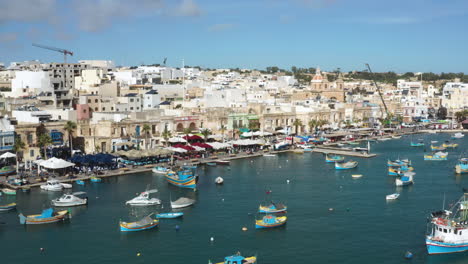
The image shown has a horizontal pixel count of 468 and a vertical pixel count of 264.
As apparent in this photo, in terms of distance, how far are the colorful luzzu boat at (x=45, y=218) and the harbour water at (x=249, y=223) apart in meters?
0.49

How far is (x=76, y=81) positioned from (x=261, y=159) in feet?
167

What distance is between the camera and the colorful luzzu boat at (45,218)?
34.2 meters

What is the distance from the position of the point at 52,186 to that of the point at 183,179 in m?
10.4

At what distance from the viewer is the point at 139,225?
109 ft

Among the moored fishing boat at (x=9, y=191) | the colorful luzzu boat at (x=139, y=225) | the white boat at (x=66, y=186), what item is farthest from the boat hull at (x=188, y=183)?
the moored fishing boat at (x=9, y=191)

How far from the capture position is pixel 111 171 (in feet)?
163

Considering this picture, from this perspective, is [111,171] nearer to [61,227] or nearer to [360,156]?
[61,227]

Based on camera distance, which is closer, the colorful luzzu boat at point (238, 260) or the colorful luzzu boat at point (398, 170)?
the colorful luzzu boat at point (238, 260)

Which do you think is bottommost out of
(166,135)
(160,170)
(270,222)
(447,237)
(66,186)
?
(270,222)

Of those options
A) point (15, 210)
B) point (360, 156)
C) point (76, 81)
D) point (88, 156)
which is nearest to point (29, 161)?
point (88, 156)

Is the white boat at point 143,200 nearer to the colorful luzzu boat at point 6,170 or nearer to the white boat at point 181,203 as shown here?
the white boat at point 181,203

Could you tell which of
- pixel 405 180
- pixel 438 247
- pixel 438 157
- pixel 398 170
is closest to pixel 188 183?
pixel 405 180

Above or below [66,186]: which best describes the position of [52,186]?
above

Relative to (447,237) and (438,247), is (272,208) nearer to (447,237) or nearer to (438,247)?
(438,247)
